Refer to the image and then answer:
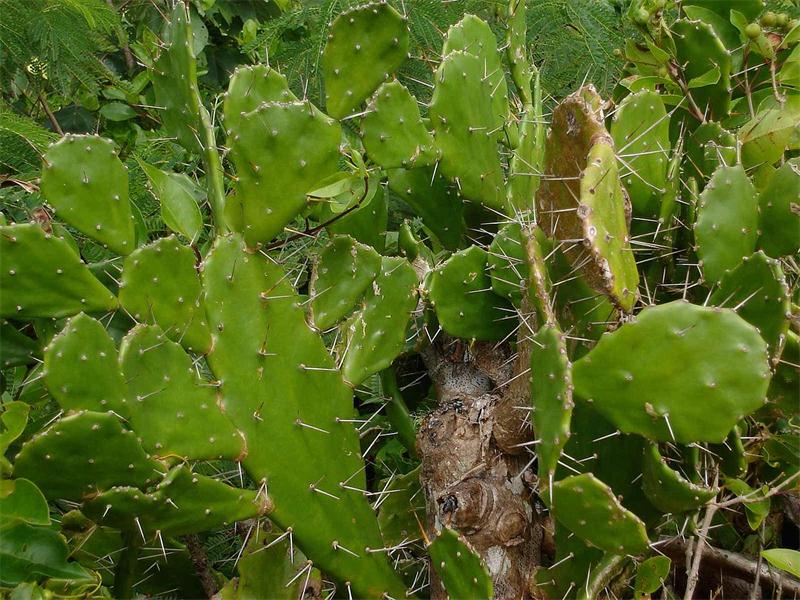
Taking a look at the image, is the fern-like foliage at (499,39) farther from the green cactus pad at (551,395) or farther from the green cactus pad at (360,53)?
the green cactus pad at (551,395)

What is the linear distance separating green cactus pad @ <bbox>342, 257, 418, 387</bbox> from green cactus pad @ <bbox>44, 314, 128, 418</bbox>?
0.38 meters

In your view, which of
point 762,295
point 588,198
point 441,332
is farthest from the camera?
point 441,332

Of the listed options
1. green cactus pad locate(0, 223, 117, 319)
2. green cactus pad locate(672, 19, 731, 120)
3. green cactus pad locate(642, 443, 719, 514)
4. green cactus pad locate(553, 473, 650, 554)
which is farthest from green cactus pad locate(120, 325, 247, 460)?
green cactus pad locate(672, 19, 731, 120)

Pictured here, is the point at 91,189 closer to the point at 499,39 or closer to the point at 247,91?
the point at 247,91

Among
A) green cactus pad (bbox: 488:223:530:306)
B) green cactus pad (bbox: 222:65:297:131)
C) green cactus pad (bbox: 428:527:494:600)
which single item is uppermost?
green cactus pad (bbox: 222:65:297:131)

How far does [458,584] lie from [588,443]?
0.27m

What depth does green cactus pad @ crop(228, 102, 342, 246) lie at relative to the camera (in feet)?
3.42

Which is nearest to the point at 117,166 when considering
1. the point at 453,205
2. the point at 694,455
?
the point at 453,205

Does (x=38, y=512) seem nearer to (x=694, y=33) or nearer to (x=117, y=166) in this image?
(x=117, y=166)

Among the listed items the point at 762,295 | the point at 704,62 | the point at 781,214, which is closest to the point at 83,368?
the point at 762,295

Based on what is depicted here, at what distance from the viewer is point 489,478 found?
1.19 metres

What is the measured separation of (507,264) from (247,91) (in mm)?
480

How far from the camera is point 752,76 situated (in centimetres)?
144

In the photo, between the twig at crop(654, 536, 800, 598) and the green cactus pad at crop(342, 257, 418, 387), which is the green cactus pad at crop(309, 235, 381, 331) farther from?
the twig at crop(654, 536, 800, 598)
